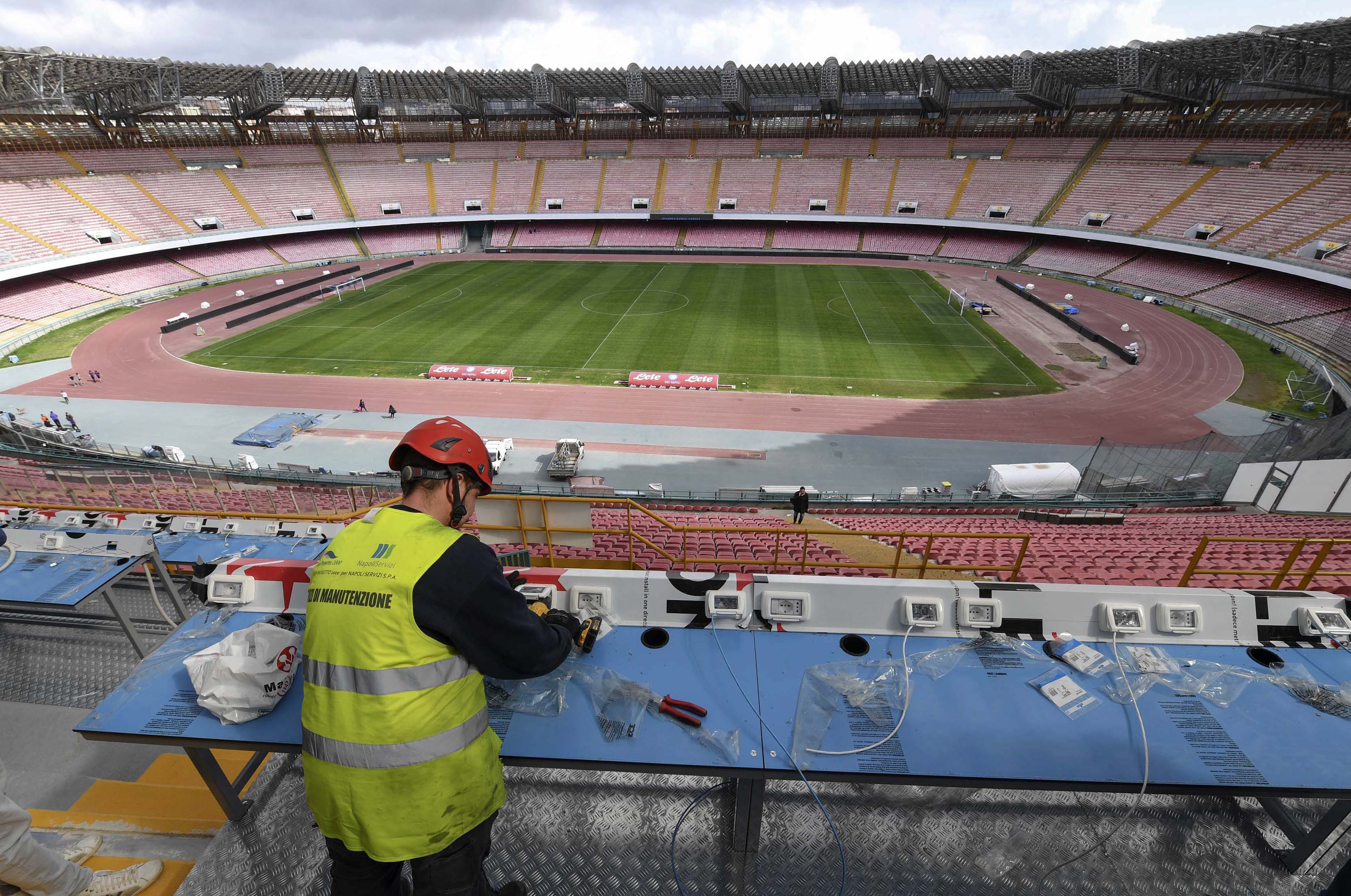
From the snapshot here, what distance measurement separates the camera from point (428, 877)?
9.90ft

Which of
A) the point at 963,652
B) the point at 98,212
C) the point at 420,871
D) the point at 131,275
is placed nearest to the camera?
the point at 420,871

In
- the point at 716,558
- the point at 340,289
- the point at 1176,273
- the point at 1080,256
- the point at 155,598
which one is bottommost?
the point at 340,289

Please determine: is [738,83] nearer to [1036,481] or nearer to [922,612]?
[1036,481]

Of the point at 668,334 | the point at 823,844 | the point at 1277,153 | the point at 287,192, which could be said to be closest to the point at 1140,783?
the point at 823,844

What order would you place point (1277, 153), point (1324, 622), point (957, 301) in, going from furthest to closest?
point (1277, 153) → point (957, 301) → point (1324, 622)

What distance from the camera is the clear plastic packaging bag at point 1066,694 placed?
397 cm

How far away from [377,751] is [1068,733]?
4149 millimetres

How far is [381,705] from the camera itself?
→ 108 inches

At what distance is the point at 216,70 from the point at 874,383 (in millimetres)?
58398

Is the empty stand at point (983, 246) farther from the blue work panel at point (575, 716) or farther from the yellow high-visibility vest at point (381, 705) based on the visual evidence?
the yellow high-visibility vest at point (381, 705)

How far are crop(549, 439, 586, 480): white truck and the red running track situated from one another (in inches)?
146

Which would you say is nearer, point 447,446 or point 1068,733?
point 447,446

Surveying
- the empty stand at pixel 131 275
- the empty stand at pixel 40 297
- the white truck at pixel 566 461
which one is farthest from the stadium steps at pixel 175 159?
the white truck at pixel 566 461

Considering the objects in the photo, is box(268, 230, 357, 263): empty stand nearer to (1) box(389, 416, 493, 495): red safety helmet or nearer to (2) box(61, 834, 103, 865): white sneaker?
(2) box(61, 834, 103, 865): white sneaker
